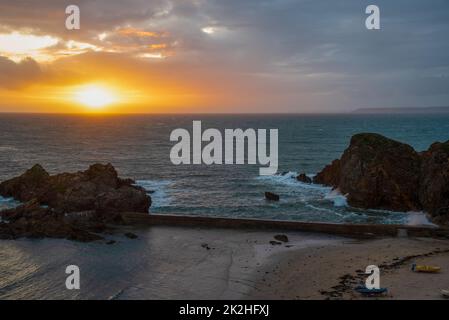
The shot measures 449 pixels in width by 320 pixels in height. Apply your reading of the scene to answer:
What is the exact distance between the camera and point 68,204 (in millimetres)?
44188

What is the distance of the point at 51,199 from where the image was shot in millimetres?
48094

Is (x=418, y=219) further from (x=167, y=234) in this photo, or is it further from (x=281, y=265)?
(x=167, y=234)

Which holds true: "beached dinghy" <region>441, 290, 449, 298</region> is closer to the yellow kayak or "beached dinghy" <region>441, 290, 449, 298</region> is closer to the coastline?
the coastline

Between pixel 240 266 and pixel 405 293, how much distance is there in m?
10.1

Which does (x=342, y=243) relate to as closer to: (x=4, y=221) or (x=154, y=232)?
(x=154, y=232)

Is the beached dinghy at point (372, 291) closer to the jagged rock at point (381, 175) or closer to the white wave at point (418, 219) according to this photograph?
the white wave at point (418, 219)

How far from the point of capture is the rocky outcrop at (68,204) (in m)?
37.8

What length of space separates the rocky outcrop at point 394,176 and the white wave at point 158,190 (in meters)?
→ 20.3

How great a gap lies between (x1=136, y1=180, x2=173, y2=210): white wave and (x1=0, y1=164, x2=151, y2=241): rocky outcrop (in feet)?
15.2

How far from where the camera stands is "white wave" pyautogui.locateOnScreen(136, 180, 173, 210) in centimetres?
5331

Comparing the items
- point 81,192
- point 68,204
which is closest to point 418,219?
point 81,192

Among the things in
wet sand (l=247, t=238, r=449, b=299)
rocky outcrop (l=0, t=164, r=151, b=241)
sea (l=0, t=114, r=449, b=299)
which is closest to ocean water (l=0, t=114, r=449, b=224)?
sea (l=0, t=114, r=449, b=299)

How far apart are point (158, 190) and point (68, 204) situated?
18.0 m

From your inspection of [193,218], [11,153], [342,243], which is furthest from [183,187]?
[11,153]
